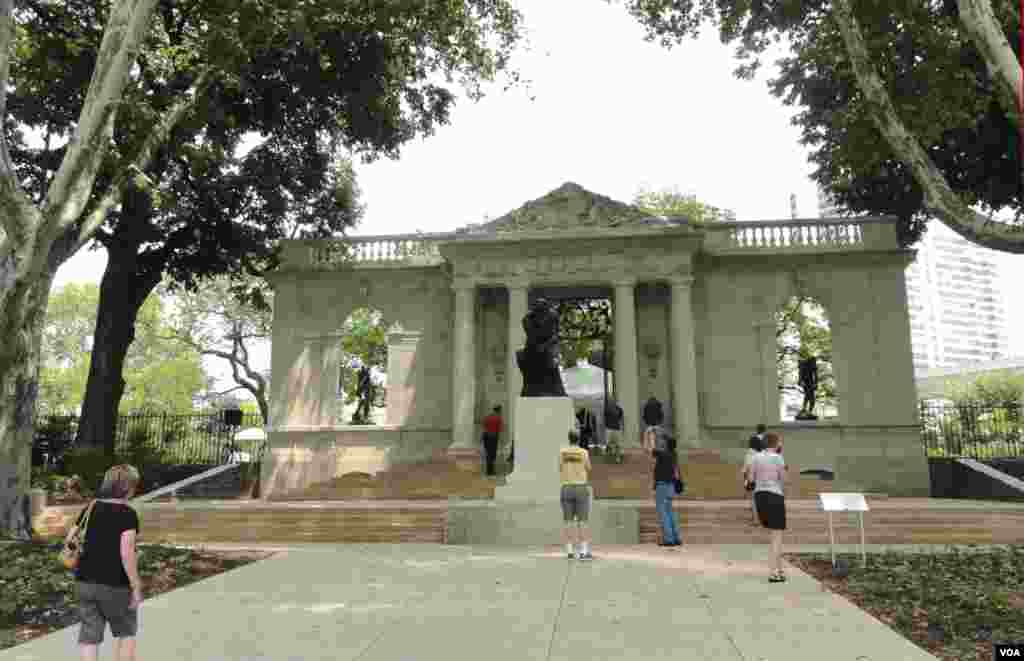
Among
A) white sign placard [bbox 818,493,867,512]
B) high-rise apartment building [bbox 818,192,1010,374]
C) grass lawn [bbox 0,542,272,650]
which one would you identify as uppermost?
high-rise apartment building [bbox 818,192,1010,374]

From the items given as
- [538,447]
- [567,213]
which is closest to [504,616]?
[538,447]

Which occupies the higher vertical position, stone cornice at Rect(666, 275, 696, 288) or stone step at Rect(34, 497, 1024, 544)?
stone cornice at Rect(666, 275, 696, 288)

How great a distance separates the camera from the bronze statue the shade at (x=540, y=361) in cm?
1456

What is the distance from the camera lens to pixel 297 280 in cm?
2716

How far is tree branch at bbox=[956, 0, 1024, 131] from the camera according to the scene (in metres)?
9.15

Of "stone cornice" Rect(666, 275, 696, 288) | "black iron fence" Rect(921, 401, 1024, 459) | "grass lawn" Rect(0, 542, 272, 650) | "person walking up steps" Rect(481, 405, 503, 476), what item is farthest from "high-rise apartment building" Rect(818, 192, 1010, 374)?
"grass lawn" Rect(0, 542, 272, 650)

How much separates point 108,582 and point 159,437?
29519 millimetres

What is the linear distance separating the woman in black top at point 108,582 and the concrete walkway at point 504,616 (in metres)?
1.16

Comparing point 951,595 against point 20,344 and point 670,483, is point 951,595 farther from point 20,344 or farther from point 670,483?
point 20,344

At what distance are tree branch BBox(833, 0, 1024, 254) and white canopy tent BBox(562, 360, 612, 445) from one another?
58.2 feet

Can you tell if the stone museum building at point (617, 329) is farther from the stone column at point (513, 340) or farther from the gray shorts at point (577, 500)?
the gray shorts at point (577, 500)

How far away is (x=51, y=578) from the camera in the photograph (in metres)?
8.79

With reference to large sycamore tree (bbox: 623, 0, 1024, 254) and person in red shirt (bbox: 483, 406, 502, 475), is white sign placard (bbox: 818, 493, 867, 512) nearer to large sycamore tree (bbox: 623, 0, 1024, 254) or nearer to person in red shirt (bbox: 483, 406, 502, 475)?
large sycamore tree (bbox: 623, 0, 1024, 254)

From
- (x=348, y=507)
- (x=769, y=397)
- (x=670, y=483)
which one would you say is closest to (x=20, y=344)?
(x=348, y=507)
